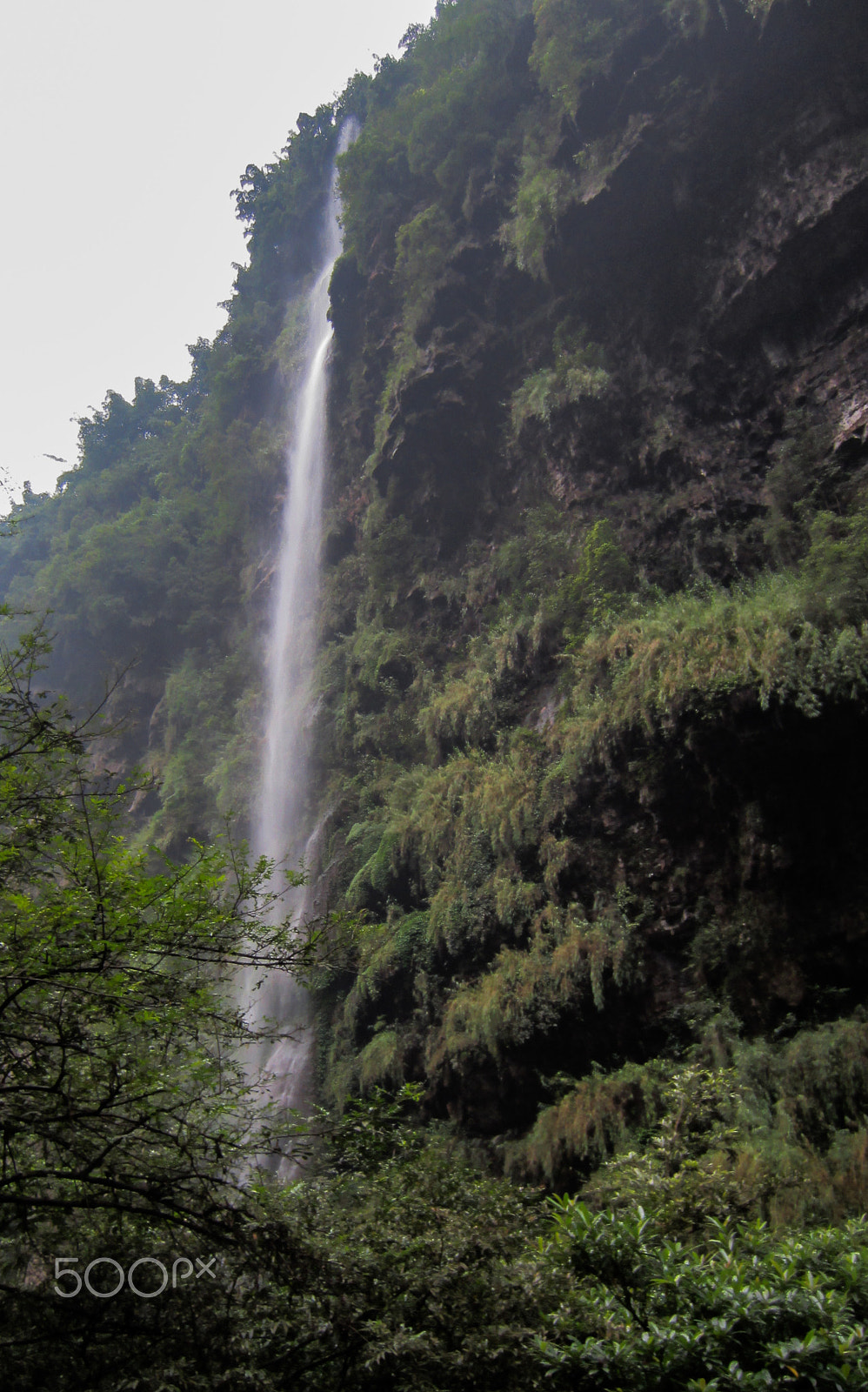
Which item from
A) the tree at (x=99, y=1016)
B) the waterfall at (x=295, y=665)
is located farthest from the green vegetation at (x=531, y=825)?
the waterfall at (x=295, y=665)

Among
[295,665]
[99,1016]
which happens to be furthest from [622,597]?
[295,665]

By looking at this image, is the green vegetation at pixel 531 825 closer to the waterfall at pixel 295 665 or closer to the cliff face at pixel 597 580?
the cliff face at pixel 597 580

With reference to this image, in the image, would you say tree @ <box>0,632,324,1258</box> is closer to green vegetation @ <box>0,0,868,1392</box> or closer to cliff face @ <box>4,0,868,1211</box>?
green vegetation @ <box>0,0,868,1392</box>

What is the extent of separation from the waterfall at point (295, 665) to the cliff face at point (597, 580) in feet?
3.03

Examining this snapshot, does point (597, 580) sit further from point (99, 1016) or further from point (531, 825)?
point (99, 1016)

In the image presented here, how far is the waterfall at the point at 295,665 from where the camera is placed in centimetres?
1328

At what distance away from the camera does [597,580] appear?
10828 mm

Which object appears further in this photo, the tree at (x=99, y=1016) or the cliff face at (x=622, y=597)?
the cliff face at (x=622, y=597)

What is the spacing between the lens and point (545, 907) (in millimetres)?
8547

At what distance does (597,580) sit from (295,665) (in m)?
11.0

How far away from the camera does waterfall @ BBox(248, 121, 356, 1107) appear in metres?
13.3

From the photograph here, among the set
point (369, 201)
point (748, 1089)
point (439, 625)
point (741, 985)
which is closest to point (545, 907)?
point (741, 985)

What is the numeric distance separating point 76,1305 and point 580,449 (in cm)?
1257

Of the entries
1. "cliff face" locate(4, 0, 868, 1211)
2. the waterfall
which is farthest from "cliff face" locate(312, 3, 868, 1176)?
the waterfall
